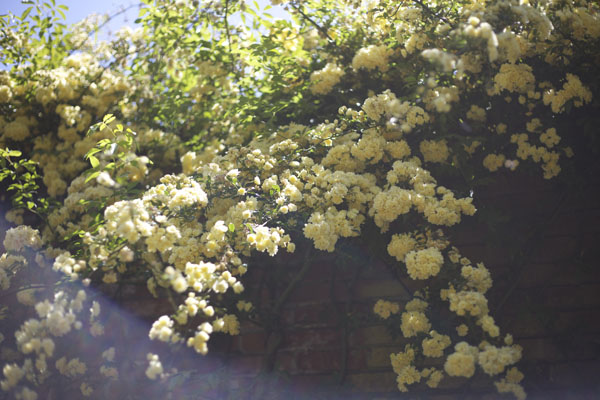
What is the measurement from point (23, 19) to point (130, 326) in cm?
198

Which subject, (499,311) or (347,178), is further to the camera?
(499,311)

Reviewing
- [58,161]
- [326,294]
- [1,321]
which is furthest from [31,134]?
[326,294]

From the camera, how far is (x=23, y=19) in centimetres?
266

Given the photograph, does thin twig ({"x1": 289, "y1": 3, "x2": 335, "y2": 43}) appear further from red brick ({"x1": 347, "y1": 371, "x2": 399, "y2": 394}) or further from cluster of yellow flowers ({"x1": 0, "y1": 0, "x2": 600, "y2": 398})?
red brick ({"x1": 347, "y1": 371, "x2": 399, "y2": 394})

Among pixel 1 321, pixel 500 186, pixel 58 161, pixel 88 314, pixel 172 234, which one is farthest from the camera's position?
pixel 58 161

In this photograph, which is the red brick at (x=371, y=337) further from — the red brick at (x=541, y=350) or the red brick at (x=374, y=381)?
the red brick at (x=541, y=350)

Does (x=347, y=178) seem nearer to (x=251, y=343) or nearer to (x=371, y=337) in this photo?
(x=371, y=337)

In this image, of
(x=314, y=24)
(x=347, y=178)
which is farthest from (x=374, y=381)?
(x=314, y=24)

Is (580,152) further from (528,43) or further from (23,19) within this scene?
(23,19)

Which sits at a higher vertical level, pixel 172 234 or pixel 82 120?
pixel 82 120

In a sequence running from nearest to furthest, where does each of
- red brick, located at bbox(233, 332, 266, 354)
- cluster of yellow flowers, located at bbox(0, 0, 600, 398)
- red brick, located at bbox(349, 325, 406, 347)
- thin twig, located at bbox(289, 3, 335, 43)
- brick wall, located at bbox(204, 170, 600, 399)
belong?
1. cluster of yellow flowers, located at bbox(0, 0, 600, 398)
2. brick wall, located at bbox(204, 170, 600, 399)
3. red brick, located at bbox(349, 325, 406, 347)
4. red brick, located at bbox(233, 332, 266, 354)
5. thin twig, located at bbox(289, 3, 335, 43)

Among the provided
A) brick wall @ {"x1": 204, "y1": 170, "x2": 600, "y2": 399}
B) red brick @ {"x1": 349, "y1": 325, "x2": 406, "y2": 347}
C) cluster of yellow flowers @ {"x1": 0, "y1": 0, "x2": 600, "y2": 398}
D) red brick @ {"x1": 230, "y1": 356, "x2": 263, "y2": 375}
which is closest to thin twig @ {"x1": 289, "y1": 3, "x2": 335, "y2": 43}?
cluster of yellow flowers @ {"x1": 0, "y1": 0, "x2": 600, "y2": 398}

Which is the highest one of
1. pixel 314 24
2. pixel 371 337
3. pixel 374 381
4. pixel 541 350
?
pixel 314 24

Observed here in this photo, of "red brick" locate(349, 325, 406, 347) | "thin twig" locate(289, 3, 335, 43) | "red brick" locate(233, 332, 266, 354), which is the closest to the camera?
"red brick" locate(349, 325, 406, 347)
